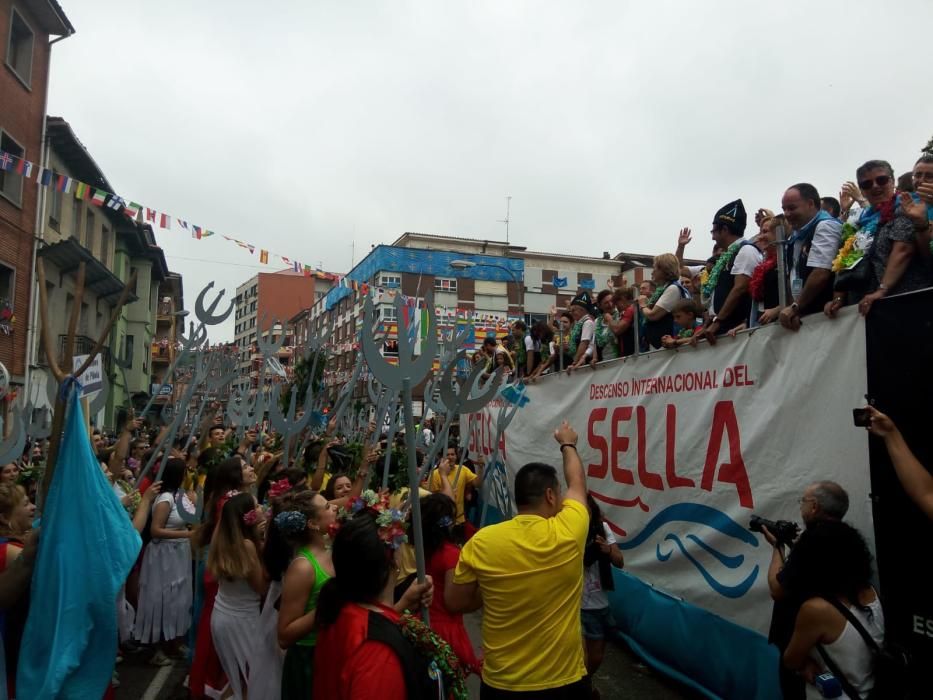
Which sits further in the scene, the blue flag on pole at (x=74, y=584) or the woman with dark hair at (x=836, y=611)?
the woman with dark hair at (x=836, y=611)

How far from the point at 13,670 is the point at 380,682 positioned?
1757mm

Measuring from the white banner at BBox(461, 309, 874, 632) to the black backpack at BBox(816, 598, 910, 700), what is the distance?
2.71 ft

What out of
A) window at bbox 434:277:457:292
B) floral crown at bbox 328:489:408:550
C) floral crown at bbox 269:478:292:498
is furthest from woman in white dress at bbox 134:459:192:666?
window at bbox 434:277:457:292

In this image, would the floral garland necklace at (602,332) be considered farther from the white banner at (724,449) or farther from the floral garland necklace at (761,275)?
the floral garland necklace at (761,275)

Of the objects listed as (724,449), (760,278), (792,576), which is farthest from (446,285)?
(792,576)

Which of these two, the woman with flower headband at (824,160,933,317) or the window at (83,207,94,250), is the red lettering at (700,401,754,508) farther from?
the window at (83,207,94,250)

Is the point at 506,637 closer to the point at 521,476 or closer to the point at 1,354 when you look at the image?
the point at 521,476

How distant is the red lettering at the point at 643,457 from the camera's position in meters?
5.83

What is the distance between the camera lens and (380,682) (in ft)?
7.59

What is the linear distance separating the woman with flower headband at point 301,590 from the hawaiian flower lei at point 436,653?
2.74 ft

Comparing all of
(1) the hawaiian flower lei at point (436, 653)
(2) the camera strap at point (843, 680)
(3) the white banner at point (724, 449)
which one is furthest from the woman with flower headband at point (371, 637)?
(3) the white banner at point (724, 449)

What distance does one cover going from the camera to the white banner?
13.0ft

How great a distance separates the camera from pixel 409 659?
94.0 inches

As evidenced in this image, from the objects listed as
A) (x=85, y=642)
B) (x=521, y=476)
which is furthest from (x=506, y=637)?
(x=85, y=642)
